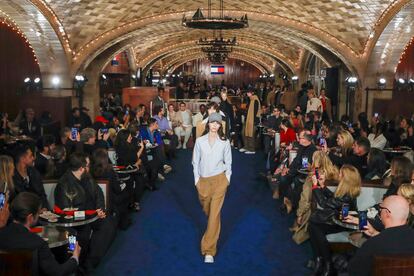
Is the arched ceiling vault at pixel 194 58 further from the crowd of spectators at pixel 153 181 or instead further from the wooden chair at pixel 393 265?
the wooden chair at pixel 393 265

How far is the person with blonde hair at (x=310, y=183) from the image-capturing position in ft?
18.2

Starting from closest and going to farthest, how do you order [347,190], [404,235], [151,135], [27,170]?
[404,235]
[347,190]
[27,170]
[151,135]

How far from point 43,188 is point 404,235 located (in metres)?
3.57

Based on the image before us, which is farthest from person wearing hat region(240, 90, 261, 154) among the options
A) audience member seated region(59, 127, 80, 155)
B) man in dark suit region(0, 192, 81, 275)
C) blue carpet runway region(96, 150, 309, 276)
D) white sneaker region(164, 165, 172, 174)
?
man in dark suit region(0, 192, 81, 275)

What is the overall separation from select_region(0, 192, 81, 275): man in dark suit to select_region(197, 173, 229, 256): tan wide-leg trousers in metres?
1.97

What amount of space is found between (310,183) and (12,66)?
9.52m

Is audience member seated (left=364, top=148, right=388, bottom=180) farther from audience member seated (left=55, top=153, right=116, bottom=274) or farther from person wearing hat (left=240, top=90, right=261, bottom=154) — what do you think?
person wearing hat (left=240, top=90, right=261, bottom=154)

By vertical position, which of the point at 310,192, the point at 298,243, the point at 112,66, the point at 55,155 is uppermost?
the point at 112,66

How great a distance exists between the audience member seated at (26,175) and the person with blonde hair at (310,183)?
2755 millimetres

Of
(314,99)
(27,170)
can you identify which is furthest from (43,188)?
(314,99)

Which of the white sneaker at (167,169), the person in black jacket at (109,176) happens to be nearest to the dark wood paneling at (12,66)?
the white sneaker at (167,169)

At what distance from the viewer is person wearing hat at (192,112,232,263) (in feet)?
17.3

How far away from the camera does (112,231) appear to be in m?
5.29

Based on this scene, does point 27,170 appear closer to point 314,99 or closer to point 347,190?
point 347,190
